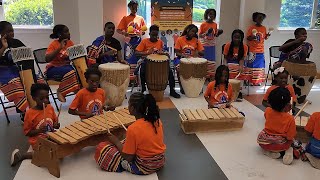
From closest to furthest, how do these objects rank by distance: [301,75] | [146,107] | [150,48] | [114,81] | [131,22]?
[146,107]
[114,81]
[301,75]
[150,48]
[131,22]

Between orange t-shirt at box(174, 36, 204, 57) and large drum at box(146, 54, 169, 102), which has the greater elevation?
orange t-shirt at box(174, 36, 204, 57)

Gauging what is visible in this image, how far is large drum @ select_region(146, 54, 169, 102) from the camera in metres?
5.45

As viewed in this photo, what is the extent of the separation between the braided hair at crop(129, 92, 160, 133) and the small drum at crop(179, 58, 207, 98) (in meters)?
2.70

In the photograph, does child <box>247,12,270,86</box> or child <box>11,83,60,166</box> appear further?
child <box>247,12,270,86</box>

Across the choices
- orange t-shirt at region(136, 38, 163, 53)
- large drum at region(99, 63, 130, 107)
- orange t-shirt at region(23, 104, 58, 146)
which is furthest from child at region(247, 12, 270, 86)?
orange t-shirt at region(23, 104, 58, 146)

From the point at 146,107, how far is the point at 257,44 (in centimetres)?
391

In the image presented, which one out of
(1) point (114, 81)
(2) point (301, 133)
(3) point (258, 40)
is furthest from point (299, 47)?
(1) point (114, 81)

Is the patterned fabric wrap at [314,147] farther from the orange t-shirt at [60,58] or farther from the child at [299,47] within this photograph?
A: the orange t-shirt at [60,58]

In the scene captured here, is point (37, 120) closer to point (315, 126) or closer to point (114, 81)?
point (114, 81)

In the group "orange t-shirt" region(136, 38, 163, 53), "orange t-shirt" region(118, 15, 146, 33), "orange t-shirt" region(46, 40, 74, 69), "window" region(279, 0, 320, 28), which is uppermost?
"window" region(279, 0, 320, 28)

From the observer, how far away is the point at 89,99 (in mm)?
4059

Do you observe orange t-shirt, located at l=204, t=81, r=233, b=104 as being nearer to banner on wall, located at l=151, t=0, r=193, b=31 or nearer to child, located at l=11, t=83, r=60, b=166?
child, located at l=11, t=83, r=60, b=166

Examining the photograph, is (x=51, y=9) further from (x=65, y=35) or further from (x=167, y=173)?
(x=167, y=173)

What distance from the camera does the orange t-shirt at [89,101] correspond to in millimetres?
4027
